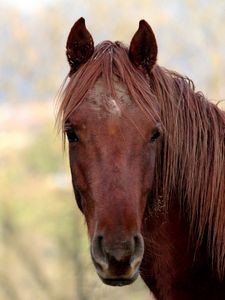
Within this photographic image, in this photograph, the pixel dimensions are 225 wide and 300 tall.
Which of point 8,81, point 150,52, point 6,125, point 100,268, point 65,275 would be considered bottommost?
point 65,275

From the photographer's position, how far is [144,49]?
3.69 m

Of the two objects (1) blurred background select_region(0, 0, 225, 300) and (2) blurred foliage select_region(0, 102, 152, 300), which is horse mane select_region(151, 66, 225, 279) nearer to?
(2) blurred foliage select_region(0, 102, 152, 300)

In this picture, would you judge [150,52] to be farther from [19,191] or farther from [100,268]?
[19,191]

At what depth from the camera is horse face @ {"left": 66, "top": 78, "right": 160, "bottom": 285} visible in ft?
10.00

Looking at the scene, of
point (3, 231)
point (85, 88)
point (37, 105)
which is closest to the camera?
point (85, 88)

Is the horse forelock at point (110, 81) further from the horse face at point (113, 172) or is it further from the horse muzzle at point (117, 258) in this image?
the horse muzzle at point (117, 258)

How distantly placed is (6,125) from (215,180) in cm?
1689

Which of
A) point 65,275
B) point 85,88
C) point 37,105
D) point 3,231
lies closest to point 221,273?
point 85,88

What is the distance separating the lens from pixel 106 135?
130 inches

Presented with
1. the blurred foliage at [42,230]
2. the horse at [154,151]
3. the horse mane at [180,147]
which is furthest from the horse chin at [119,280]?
the blurred foliage at [42,230]

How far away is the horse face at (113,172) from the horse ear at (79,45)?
0.91ft

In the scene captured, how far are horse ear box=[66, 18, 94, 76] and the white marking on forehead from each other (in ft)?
0.88

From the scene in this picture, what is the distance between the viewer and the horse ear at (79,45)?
3711mm

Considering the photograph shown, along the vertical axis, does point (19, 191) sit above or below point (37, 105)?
below
